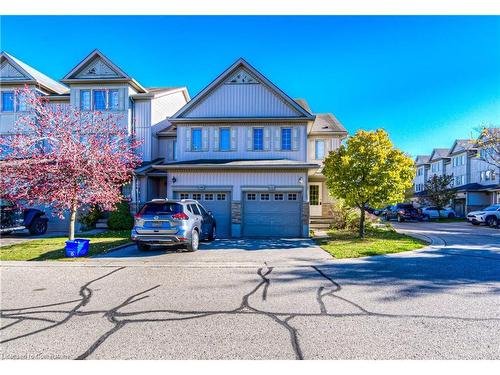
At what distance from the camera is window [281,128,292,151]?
16.3m

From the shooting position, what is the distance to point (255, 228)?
15188 millimetres

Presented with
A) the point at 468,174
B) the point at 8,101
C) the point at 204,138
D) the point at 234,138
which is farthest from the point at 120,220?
the point at 468,174

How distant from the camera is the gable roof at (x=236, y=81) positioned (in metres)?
16.3

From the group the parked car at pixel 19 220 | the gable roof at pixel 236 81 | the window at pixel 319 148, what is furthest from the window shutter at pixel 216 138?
the parked car at pixel 19 220

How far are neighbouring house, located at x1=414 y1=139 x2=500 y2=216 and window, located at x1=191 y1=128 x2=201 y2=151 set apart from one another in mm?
26736

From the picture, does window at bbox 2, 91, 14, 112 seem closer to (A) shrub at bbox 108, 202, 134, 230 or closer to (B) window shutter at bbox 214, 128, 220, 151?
(A) shrub at bbox 108, 202, 134, 230

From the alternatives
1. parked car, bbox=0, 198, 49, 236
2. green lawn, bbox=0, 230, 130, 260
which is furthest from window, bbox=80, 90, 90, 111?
green lawn, bbox=0, 230, 130, 260

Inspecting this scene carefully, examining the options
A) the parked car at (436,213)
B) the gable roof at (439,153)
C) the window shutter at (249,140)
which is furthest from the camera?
the gable roof at (439,153)

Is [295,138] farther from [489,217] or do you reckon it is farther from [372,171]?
[489,217]

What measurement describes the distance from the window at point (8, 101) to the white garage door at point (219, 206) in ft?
50.8

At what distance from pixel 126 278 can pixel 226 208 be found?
860 cm

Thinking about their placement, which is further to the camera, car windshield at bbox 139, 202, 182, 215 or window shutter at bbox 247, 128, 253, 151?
window shutter at bbox 247, 128, 253, 151

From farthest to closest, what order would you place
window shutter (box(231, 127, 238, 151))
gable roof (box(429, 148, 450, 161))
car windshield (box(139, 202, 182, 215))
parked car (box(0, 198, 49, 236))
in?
gable roof (box(429, 148, 450, 161)) < window shutter (box(231, 127, 238, 151)) < parked car (box(0, 198, 49, 236)) < car windshield (box(139, 202, 182, 215))

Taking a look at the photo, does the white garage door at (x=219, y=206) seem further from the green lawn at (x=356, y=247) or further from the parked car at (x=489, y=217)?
→ the parked car at (x=489, y=217)
